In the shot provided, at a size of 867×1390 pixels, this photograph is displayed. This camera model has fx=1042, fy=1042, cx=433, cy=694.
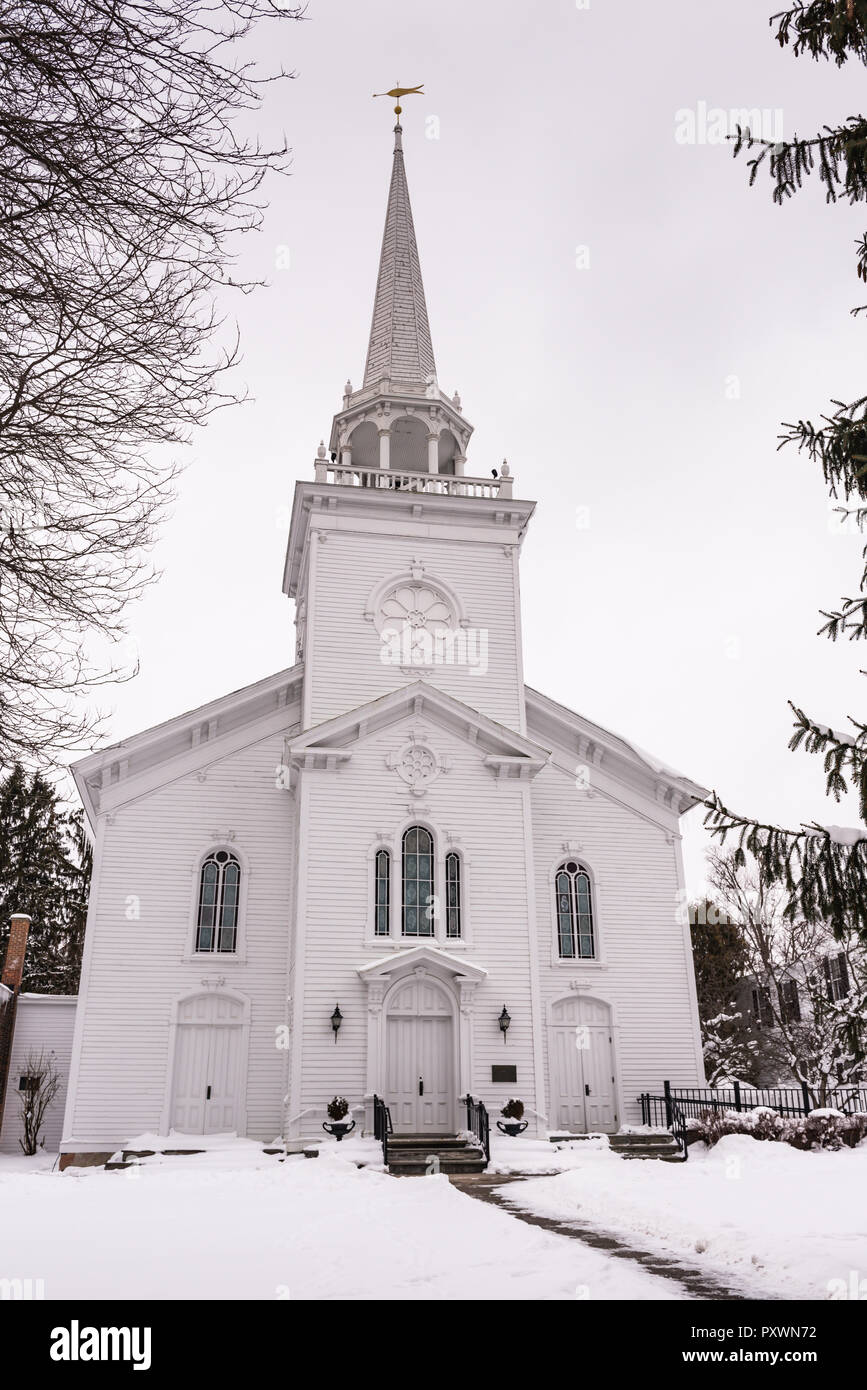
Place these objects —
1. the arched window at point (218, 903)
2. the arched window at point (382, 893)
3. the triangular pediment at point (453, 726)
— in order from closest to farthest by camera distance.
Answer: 1. the arched window at point (382, 893)
2. the arched window at point (218, 903)
3. the triangular pediment at point (453, 726)

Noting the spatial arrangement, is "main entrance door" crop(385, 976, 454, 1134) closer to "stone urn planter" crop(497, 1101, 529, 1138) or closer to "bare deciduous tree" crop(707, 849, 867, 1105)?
"stone urn planter" crop(497, 1101, 529, 1138)

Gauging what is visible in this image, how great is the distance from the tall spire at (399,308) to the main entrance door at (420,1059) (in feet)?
48.3

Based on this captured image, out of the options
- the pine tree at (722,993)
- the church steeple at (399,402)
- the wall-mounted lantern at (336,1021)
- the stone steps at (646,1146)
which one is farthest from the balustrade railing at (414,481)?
the pine tree at (722,993)

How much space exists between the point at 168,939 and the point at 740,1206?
13.0 metres

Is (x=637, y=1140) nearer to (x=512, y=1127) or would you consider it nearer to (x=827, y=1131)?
(x=512, y=1127)

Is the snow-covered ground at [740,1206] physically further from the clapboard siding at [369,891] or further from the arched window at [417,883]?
the arched window at [417,883]

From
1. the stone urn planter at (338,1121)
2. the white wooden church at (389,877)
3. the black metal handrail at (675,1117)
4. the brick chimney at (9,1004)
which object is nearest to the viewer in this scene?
the stone urn planter at (338,1121)

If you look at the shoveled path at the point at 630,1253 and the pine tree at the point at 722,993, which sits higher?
the pine tree at the point at 722,993

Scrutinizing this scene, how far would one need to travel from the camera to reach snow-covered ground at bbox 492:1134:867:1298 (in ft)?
23.3

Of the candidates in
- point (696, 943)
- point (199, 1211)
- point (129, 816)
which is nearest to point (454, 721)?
point (129, 816)

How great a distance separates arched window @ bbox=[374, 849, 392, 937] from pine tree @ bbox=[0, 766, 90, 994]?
1683cm

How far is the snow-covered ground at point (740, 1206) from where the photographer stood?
7090mm
